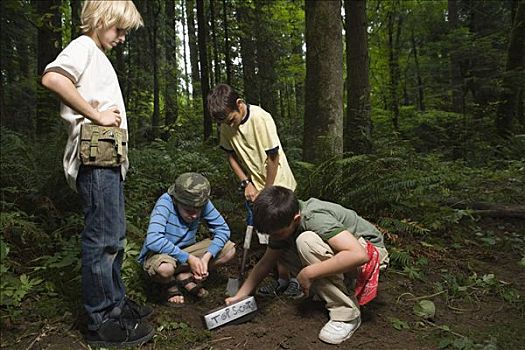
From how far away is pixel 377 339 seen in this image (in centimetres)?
267

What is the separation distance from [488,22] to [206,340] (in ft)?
49.8

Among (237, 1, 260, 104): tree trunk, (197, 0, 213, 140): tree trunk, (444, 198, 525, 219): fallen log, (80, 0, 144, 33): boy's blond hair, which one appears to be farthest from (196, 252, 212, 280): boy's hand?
(237, 1, 260, 104): tree trunk

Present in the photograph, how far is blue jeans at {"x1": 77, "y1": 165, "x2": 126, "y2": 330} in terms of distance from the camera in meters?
2.34

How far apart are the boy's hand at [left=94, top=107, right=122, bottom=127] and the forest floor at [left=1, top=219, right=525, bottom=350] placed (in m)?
1.40

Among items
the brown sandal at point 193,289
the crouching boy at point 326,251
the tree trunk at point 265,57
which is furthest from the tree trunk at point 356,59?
the tree trunk at point 265,57

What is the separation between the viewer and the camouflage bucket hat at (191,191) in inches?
119

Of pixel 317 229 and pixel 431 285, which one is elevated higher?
pixel 317 229

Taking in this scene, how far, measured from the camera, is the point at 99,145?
2273mm

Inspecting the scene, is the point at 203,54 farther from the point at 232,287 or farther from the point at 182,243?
the point at 232,287

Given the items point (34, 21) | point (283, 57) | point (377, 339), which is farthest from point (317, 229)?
point (283, 57)

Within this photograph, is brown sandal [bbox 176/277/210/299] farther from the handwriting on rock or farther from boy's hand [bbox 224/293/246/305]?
the handwriting on rock

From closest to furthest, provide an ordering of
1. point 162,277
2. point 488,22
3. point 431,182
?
point 162,277
point 431,182
point 488,22

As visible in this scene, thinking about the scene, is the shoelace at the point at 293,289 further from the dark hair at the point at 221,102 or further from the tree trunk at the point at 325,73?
the tree trunk at the point at 325,73

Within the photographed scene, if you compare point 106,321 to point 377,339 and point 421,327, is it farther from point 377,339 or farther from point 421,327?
point 421,327
